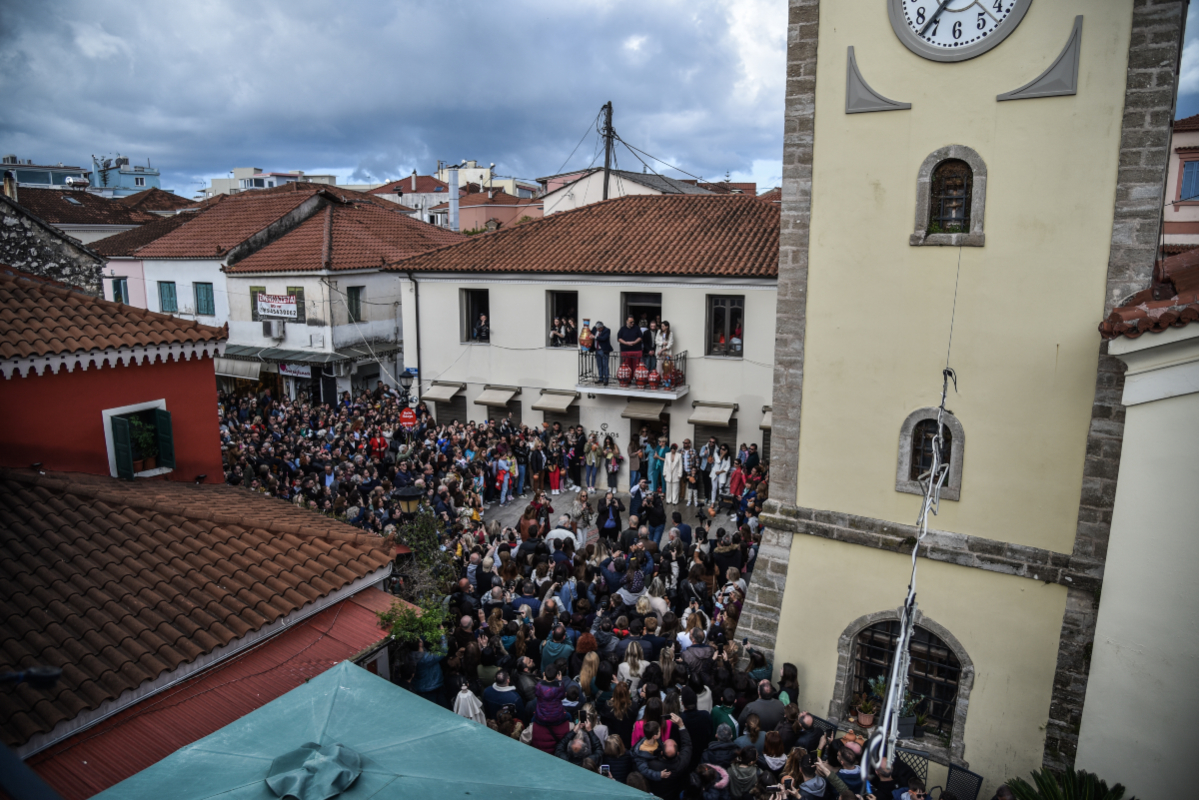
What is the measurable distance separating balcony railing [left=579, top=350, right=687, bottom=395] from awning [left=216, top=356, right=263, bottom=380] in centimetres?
1266

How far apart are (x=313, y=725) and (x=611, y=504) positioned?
9727 mm

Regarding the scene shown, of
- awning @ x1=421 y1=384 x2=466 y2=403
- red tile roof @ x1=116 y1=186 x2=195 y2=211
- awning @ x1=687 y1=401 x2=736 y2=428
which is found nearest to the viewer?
awning @ x1=687 y1=401 x2=736 y2=428

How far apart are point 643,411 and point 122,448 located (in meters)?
11.8

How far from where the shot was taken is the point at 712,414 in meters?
18.8

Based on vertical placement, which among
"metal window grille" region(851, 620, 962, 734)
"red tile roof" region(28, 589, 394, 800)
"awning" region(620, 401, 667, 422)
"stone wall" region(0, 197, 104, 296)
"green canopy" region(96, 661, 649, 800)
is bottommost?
"metal window grille" region(851, 620, 962, 734)

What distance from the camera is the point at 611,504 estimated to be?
49.1ft

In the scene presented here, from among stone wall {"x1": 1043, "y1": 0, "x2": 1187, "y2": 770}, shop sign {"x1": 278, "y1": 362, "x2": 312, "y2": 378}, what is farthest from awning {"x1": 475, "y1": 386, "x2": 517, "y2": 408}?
stone wall {"x1": 1043, "y1": 0, "x2": 1187, "y2": 770}

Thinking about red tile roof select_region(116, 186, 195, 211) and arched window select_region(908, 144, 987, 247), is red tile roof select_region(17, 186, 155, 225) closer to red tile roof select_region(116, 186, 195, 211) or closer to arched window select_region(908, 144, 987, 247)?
red tile roof select_region(116, 186, 195, 211)

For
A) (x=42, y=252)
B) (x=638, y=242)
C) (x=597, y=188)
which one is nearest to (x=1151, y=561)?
(x=638, y=242)

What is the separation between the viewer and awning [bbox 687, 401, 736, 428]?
728 inches

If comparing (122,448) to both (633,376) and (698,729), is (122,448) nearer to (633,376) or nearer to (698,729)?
(698,729)

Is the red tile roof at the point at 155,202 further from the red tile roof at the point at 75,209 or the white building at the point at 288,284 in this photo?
the white building at the point at 288,284

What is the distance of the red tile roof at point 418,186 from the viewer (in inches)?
2584

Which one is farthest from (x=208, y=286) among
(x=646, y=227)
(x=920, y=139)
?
(x=920, y=139)
